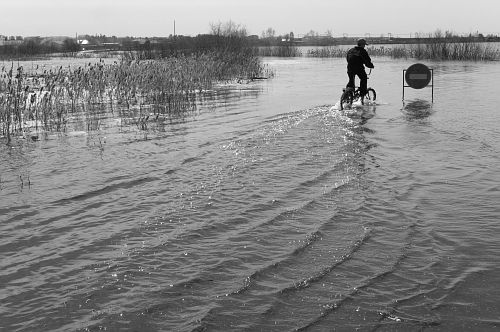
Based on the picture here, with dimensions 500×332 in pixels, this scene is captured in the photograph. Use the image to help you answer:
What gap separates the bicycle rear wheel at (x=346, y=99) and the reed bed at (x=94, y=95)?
5348 millimetres

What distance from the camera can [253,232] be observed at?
679cm

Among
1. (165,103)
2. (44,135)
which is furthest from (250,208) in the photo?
(165,103)

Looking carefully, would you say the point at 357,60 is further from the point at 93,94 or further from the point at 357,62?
the point at 93,94

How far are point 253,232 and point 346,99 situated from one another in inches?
499

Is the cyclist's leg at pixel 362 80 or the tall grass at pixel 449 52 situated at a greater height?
the tall grass at pixel 449 52

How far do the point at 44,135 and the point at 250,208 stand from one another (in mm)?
8544

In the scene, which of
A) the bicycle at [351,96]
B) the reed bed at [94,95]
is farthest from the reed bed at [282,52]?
the bicycle at [351,96]

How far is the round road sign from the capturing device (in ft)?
71.7

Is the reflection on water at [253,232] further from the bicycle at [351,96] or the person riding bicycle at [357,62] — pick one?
the person riding bicycle at [357,62]

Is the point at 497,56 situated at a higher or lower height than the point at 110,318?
higher

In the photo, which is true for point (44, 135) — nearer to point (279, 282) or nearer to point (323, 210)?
point (323, 210)

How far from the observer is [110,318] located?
4.66 meters

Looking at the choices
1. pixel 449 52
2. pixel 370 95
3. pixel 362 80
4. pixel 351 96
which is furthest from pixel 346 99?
pixel 449 52

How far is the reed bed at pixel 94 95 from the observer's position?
15.6m
